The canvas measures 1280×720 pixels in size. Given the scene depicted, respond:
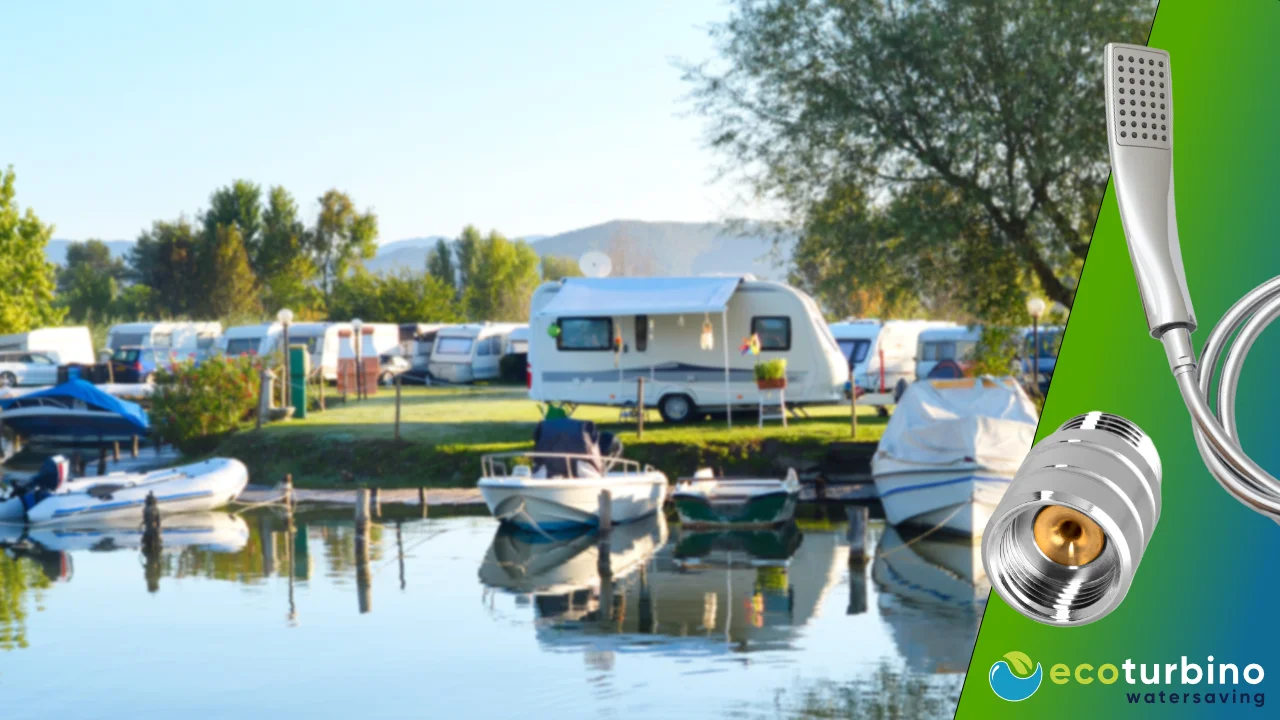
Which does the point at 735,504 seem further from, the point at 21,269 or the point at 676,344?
the point at 21,269

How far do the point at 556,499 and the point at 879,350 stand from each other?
48.4ft

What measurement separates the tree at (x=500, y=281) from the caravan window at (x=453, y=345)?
35.7 meters

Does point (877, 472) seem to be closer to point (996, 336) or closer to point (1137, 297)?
point (996, 336)

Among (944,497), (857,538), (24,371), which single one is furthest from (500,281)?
(857,538)

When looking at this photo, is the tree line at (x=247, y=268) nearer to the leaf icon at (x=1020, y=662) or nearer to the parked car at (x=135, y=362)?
the parked car at (x=135, y=362)

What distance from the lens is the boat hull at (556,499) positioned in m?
19.9

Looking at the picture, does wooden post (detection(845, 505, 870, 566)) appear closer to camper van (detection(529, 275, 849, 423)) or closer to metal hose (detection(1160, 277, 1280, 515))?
camper van (detection(529, 275, 849, 423))

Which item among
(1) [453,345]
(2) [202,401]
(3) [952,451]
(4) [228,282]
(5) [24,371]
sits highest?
(4) [228,282]

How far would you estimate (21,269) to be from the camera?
158 ft

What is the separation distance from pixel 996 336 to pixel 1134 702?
18188mm

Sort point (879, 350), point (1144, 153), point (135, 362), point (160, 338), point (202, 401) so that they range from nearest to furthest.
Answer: point (1144, 153) < point (202, 401) < point (879, 350) < point (135, 362) < point (160, 338)

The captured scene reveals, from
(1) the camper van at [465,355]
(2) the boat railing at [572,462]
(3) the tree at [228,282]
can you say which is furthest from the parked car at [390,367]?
(3) the tree at [228,282]

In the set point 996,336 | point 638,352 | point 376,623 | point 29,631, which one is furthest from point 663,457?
point 29,631

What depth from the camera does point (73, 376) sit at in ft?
119
